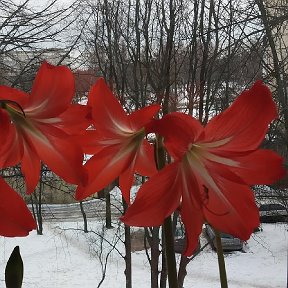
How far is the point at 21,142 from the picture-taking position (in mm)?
271

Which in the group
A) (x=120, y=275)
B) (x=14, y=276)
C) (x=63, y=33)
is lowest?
(x=120, y=275)

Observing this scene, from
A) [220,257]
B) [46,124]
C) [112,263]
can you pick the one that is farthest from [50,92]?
[112,263]

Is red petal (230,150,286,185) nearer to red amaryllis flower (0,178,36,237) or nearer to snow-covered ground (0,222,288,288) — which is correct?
red amaryllis flower (0,178,36,237)

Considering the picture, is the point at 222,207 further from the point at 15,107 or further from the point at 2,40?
the point at 2,40

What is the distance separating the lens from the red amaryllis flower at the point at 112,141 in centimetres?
26

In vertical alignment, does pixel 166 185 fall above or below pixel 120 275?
above

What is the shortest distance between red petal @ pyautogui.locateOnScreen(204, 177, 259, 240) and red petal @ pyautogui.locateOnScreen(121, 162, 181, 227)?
3 cm

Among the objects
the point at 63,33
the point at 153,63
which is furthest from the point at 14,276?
the point at 63,33

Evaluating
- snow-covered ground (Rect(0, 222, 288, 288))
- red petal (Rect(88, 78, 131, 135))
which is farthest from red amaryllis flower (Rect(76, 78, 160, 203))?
snow-covered ground (Rect(0, 222, 288, 288))

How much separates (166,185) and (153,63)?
3429 millimetres

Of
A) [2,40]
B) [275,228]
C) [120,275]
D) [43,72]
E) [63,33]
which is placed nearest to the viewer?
[43,72]

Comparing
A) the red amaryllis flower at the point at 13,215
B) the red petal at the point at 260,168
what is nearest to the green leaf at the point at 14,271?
the red amaryllis flower at the point at 13,215

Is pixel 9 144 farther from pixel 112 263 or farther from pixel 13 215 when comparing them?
pixel 112 263

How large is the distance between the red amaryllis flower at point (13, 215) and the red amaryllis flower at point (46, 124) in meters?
0.03
